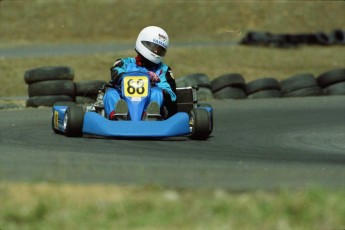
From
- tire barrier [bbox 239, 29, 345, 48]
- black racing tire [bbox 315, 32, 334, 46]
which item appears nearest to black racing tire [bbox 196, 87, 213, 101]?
tire barrier [bbox 239, 29, 345, 48]

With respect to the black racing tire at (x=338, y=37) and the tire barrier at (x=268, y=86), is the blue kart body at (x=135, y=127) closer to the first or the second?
the tire barrier at (x=268, y=86)

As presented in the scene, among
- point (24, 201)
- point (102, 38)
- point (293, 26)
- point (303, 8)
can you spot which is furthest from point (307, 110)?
point (303, 8)

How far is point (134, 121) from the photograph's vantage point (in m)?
9.44

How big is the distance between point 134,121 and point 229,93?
18.6 feet

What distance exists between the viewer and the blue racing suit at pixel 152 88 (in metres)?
10.0

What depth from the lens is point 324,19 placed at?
33156mm

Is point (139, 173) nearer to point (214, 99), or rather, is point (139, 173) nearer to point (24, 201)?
point (24, 201)

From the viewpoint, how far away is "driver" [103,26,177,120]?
9.88 metres

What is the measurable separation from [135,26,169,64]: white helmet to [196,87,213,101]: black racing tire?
168 inches

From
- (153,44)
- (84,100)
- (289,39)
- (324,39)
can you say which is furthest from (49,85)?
(324,39)

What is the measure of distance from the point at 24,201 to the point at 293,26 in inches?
1068

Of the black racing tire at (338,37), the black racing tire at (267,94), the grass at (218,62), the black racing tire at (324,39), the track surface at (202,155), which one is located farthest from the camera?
the black racing tire at (338,37)

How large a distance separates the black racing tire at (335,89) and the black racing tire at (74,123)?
21.0 feet

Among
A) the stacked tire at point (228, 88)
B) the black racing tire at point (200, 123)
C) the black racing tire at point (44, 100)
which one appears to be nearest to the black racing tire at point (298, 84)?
the stacked tire at point (228, 88)
